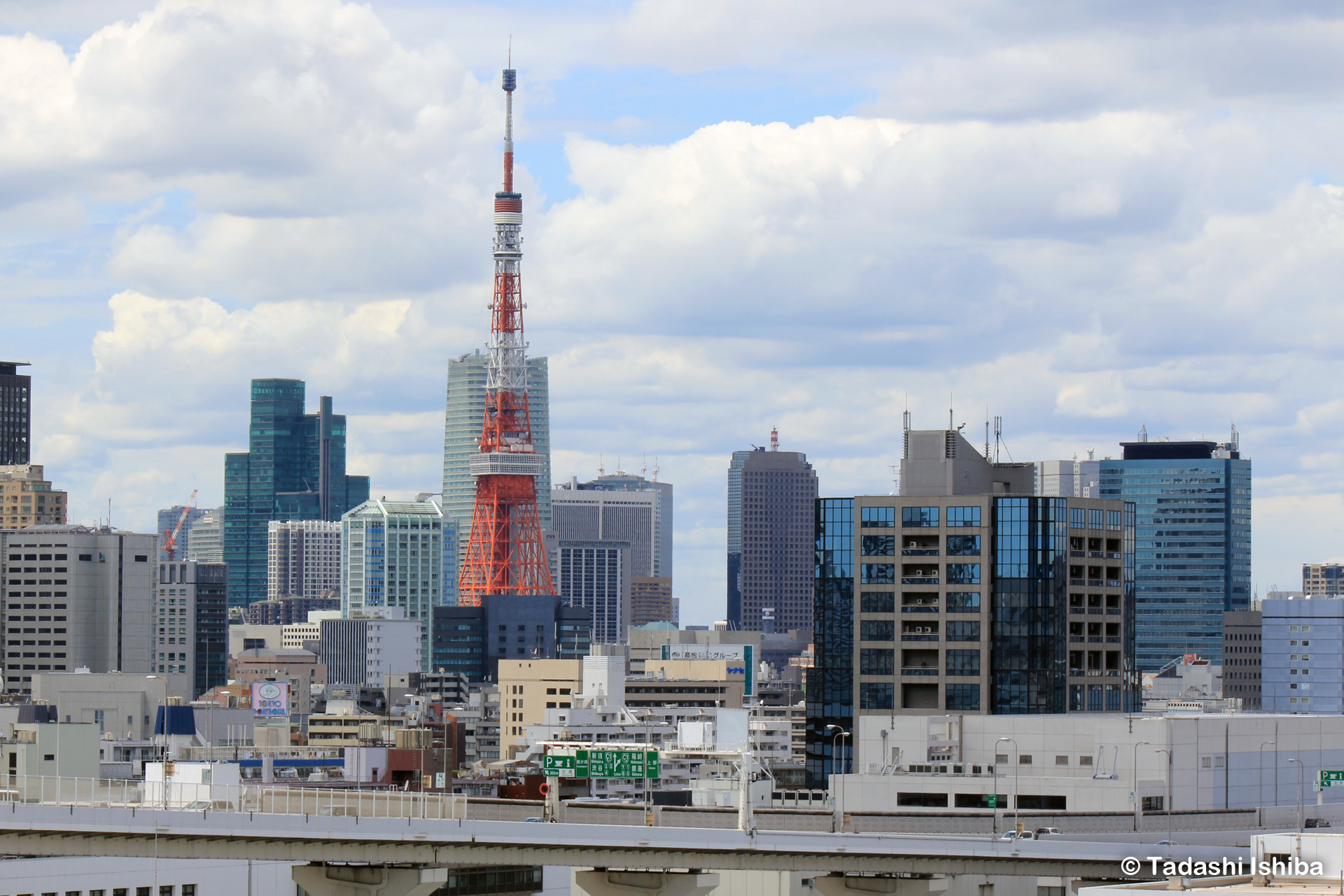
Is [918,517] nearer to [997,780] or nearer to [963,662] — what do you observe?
[963,662]

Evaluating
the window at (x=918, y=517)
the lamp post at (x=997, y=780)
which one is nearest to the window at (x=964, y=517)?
the window at (x=918, y=517)

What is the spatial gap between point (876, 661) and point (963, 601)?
712 cm

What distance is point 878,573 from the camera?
15288 centimetres

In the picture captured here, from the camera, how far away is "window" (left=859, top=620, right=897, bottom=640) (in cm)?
15100

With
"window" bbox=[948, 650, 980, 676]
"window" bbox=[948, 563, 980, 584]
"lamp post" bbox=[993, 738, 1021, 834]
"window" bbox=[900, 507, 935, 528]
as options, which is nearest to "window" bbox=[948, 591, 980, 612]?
"window" bbox=[948, 563, 980, 584]

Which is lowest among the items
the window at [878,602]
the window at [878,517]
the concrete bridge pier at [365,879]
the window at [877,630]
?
the concrete bridge pier at [365,879]

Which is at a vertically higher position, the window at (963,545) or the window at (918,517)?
the window at (918,517)

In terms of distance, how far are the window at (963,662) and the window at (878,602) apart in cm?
510

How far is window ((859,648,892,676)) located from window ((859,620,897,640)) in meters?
0.80

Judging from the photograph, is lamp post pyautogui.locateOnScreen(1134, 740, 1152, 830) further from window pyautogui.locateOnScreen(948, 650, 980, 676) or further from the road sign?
window pyautogui.locateOnScreen(948, 650, 980, 676)

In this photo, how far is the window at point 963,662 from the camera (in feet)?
489

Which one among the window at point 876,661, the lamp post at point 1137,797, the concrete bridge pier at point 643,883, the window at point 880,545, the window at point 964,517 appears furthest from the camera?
the window at point 880,545

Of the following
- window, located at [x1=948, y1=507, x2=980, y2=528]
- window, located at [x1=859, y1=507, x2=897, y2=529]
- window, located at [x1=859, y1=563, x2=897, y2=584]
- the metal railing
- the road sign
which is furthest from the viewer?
window, located at [x1=859, y1=507, x2=897, y2=529]

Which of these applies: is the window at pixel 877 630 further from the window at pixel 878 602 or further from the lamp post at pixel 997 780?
the lamp post at pixel 997 780
